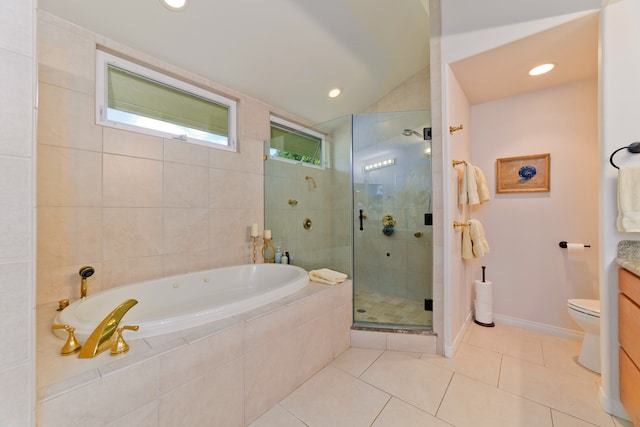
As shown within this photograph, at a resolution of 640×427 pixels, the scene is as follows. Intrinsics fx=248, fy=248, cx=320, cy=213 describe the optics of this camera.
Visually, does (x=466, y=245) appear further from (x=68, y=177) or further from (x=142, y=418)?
(x=68, y=177)

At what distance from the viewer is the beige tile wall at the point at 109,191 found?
1542mm

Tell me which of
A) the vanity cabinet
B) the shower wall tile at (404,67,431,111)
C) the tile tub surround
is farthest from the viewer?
the shower wall tile at (404,67,431,111)

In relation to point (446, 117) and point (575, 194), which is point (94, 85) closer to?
point (446, 117)

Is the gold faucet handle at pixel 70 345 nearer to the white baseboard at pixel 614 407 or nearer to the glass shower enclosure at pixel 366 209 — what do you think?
the glass shower enclosure at pixel 366 209

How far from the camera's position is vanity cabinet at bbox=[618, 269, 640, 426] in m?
1.10

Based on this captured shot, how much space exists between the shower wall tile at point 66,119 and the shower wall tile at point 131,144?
0.04 meters

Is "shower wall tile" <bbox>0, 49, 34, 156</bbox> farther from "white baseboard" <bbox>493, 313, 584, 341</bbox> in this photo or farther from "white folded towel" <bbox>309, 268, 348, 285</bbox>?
"white baseboard" <bbox>493, 313, 584, 341</bbox>

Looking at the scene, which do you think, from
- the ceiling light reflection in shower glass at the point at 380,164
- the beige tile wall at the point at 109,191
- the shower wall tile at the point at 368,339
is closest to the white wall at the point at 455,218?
the shower wall tile at the point at 368,339

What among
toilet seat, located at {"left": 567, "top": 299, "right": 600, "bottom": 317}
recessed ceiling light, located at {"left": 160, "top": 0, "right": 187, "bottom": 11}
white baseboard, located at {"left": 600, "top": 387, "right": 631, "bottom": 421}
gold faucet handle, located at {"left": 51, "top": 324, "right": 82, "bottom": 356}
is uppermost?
recessed ceiling light, located at {"left": 160, "top": 0, "right": 187, "bottom": 11}

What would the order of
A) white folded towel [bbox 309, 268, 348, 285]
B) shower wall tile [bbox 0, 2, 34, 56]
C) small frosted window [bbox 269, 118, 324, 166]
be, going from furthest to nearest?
small frosted window [bbox 269, 118, 324, 166], white folded towel [bbox 309, 268, 348, 285], shower wall tile [bbox 0, 2, 34, 56]

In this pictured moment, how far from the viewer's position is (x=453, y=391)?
1.52 metres

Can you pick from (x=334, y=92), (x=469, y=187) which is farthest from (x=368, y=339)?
(x=334, y=92)

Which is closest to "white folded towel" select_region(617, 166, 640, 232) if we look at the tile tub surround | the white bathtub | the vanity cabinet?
the vanity cabinet

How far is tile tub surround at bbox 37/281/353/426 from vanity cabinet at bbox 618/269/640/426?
1.54 metres
